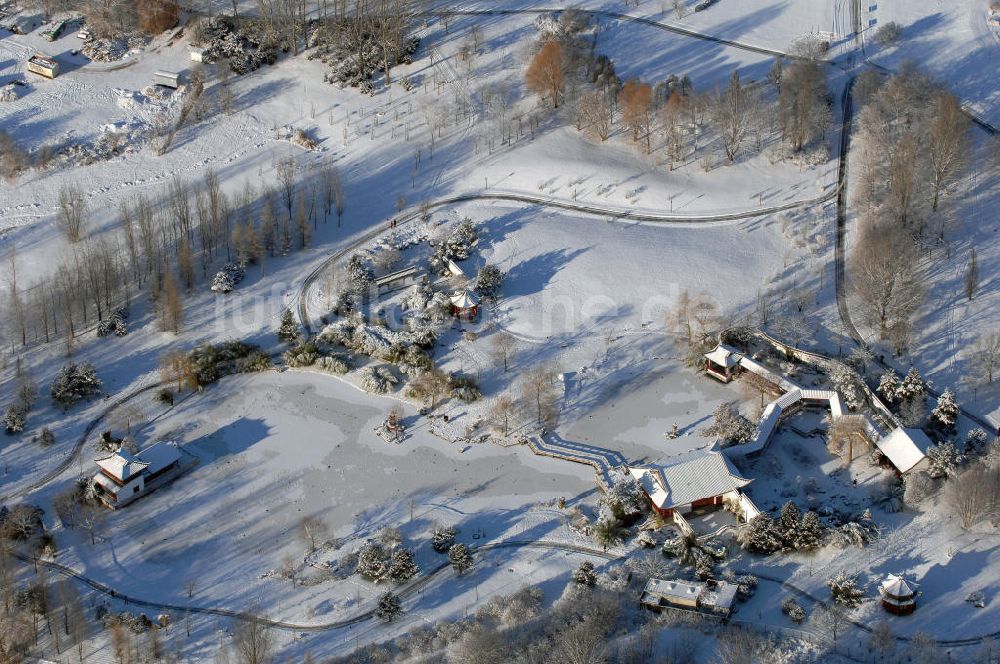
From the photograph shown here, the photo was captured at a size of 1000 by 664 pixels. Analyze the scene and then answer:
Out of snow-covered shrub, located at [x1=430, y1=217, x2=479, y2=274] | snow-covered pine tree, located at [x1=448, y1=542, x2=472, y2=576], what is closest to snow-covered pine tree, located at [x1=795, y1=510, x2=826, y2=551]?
snow-covered pine tree, located at [x1=448, y1=542, x2=472, y2=576]

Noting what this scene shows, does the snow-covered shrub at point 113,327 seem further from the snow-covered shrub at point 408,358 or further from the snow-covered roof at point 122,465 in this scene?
the snow-covered shrub at point 408,358

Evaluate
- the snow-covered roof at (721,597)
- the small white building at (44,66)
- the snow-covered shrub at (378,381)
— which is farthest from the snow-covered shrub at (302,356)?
the small white building at (44,66)

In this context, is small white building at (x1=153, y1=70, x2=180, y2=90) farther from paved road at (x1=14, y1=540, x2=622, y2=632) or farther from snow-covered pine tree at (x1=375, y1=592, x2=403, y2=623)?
snow-covered pine tree at (x1=375, y1=592, x2=403, y2=623)

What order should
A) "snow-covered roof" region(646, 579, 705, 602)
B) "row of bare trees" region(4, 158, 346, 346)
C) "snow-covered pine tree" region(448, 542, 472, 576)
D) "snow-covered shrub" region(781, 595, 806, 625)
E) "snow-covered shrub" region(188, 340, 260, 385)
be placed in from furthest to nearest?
1. "row of bare trees" region(4, 158, 346, 346)
2. "snow-covered shrub" region(188, 340, 260, 385)
3. "snow-covered pine tree" region(448, 542, 472, 576)
4. "snow-covered roof" region(646, 579, 705, 602)
5. "snow-covered shrub" region(781, 595, 806, 625)

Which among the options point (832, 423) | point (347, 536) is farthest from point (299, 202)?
point (832, 423)

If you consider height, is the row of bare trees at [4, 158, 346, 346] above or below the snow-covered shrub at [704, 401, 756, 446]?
above

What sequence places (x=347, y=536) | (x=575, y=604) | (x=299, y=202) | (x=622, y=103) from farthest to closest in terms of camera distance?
(x=622, y=103) → (x=299, y=202) → (x=347, y=536) → (x=575, y=604)

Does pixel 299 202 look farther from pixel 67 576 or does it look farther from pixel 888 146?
pixel 888 146
